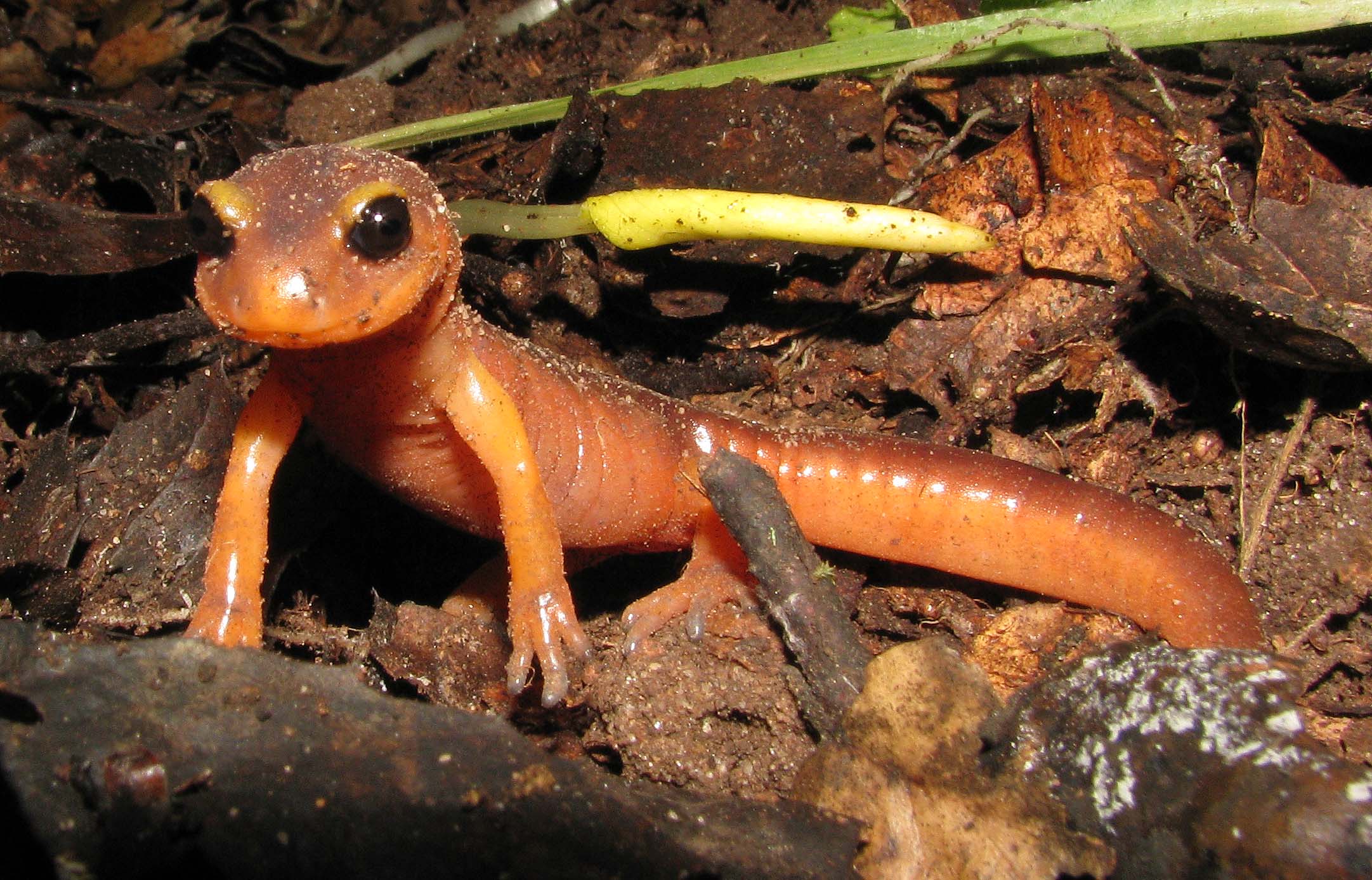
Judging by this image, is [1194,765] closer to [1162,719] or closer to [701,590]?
[1162,719]

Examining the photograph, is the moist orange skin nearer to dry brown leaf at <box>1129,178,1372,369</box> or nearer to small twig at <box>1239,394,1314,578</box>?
small twig at <box>1239,394,1314,578</box>

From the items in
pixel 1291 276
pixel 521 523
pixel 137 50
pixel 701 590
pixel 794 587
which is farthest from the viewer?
pixel 137 50

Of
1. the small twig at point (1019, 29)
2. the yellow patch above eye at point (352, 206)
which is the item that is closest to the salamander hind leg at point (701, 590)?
the yellow patch above eye at point (352, 206)

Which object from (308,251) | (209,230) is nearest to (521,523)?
(308,251)

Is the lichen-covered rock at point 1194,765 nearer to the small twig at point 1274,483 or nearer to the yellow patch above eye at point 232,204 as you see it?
the small twig at point 1274,483

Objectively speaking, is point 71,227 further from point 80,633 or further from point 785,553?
point 785,553

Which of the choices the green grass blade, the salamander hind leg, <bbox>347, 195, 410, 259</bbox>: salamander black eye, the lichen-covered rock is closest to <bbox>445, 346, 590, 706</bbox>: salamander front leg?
the salamander hind leg
